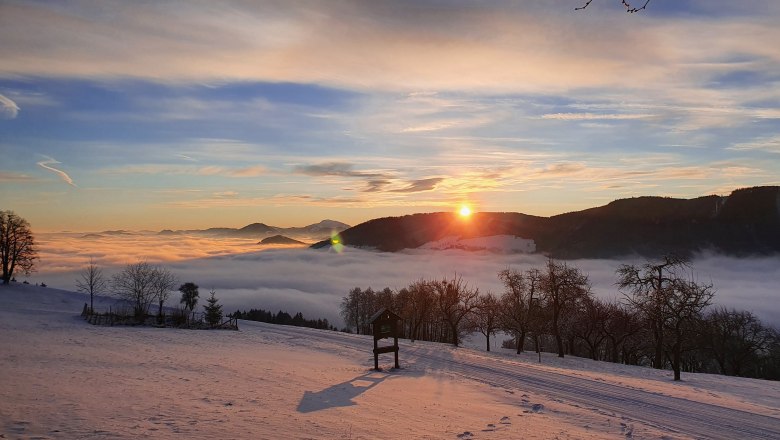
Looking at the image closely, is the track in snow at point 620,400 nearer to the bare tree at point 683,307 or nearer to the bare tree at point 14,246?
the bare tree at point 683,307

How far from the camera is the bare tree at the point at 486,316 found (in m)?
62.8

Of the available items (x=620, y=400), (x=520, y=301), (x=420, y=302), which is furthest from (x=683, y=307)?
(x=420, y=302)

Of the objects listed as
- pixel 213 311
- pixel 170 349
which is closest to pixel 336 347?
pixel 170 349

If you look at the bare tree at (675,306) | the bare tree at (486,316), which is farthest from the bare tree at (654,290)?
the bare tree at (486,316)

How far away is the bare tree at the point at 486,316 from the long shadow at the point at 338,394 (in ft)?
124

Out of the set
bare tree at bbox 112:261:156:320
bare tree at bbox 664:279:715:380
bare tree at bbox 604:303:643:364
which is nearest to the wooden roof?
bare tree at bbox 664:279:715:380

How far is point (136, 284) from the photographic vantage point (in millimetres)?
73438

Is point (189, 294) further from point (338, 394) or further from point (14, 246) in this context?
point (338, 394)

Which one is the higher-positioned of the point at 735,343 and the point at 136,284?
the point at 136,284

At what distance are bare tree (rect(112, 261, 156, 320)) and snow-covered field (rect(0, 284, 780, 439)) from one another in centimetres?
3862

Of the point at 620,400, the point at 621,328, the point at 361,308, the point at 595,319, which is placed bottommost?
the point at 361,308

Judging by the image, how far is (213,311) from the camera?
68.1m

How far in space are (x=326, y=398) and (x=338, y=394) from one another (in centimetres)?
116

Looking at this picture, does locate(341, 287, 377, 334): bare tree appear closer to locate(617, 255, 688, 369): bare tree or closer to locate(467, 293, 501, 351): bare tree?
locate(467, 293, 501, 351): bare tree
